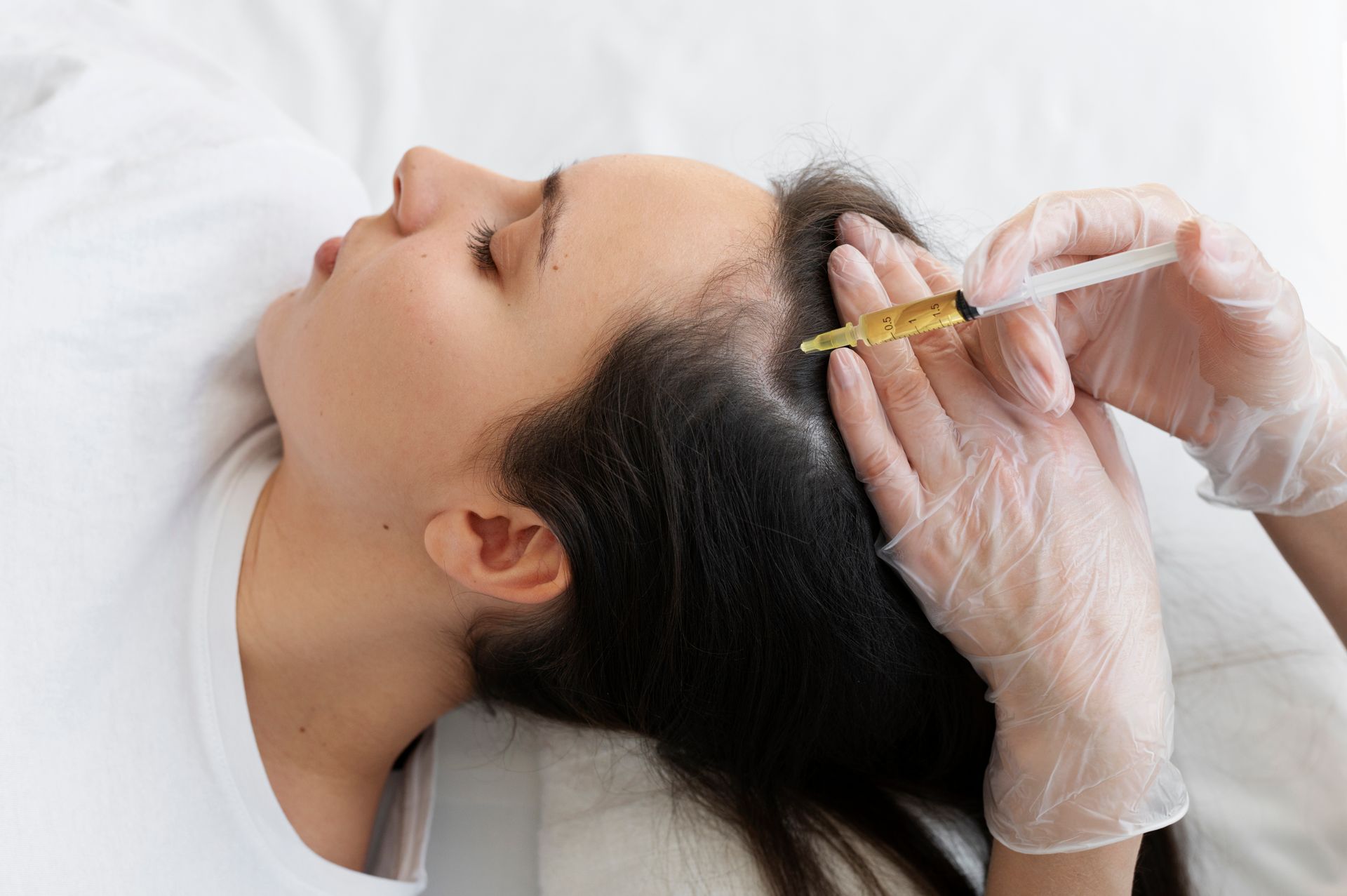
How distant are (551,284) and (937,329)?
1.27 ft

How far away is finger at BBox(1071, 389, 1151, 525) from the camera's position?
1.01m

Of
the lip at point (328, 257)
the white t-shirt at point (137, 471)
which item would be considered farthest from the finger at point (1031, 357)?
the white t-shirt at point (137, 471)

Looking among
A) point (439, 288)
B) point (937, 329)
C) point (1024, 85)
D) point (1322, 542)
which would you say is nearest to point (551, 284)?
point (439, 288)

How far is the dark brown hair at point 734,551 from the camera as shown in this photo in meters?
0.89

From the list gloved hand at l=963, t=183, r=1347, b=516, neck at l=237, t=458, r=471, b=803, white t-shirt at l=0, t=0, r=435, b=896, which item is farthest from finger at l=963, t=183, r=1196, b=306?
white t-shirt at l=0, t=0, r=435, b=896

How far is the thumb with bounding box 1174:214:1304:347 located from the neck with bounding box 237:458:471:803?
788mm

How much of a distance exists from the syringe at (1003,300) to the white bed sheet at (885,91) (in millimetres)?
639

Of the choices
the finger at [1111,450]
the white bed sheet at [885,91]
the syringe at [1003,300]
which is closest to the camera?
the syringe at [1003,300]

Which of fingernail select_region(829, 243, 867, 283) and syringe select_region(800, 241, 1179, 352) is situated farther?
fingernail select_region(829, 243, 867, 283)

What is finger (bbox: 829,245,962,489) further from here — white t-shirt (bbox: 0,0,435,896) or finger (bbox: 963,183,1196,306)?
white t-shirt (bbox: 0,0,435,896)

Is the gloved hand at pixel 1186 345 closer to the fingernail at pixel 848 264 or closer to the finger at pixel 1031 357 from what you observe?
the finger at pixel 1031 357

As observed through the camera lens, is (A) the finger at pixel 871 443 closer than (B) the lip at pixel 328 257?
Yes

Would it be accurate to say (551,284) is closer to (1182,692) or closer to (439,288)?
(439,288)

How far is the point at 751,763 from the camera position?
1.11m
